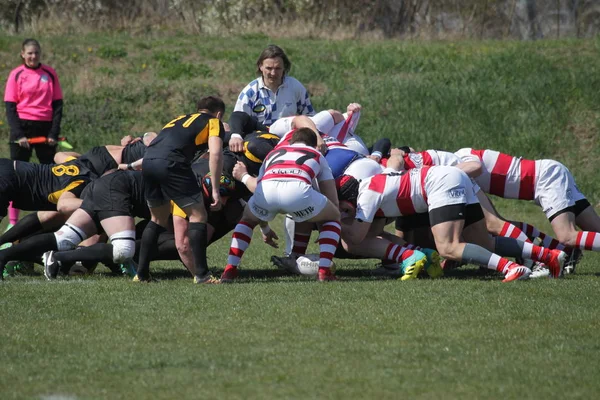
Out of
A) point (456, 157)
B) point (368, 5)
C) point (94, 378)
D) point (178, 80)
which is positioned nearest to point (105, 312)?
point (94, 378)

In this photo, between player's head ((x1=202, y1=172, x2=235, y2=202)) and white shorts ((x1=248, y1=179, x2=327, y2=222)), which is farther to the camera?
player's head ((x1=202, y1=172, x2=235, y2=202))

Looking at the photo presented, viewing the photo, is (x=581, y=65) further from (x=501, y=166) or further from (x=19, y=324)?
(x=19, y=324)

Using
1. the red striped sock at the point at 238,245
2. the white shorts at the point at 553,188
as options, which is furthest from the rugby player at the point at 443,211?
the red striped sock at the point at 238,245

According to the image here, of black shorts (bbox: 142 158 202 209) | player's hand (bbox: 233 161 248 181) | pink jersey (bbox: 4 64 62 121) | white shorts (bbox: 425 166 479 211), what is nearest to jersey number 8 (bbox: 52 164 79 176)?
black shorts (bbox: 142 158 202 209)

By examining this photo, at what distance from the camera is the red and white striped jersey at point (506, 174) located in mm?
8688

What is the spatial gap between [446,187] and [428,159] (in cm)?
127

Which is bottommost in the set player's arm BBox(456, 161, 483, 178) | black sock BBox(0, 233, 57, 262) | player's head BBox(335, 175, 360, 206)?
black sock BBox(0, 233, 57, 262)

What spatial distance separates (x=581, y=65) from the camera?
19.0 meters

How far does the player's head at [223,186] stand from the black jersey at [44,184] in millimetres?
1322

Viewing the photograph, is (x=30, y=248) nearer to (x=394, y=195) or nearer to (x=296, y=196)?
(x=296, y=196)

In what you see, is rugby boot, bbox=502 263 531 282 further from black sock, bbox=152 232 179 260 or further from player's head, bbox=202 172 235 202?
black sock, bbox=152 232 179 260

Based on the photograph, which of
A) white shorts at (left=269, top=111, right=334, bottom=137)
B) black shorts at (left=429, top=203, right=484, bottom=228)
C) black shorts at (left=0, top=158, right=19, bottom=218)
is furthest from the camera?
white shorts at (left=269, top=111, right=334, bottom=137)

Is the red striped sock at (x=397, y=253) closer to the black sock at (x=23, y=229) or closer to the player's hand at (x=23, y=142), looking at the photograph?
the black sock at (x=23, y=229)

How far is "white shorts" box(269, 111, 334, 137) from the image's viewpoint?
9.14 metres
